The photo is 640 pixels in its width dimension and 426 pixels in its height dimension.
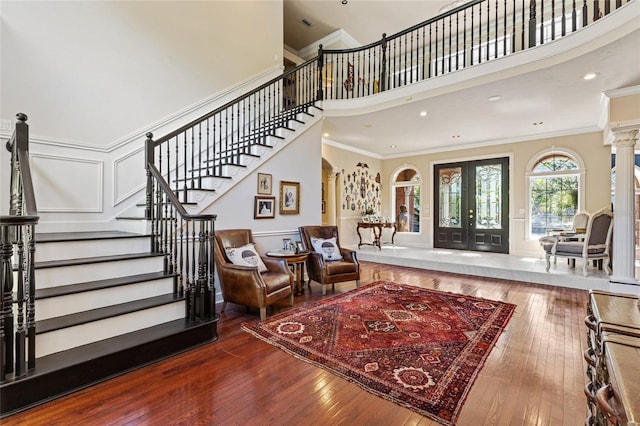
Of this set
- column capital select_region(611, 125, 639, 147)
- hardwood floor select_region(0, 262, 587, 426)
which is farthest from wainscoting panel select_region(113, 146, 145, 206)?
column capital select_region(611, 125, 639, 147)

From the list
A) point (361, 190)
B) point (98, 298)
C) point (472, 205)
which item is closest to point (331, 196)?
point (361, 190)

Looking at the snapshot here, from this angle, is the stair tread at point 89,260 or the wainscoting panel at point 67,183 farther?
the wainscoting panel at point 67,183

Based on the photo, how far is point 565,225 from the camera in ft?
21.2

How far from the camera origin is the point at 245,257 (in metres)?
3.65

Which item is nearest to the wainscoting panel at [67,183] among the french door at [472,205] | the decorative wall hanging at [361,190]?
the decorative wall hanging at [361,190]

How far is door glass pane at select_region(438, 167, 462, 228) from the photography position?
798cm

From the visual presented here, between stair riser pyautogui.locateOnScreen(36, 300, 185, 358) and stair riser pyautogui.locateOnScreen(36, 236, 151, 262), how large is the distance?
33.5 inches

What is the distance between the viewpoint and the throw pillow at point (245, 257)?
361 centimetres

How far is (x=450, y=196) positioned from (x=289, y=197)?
522 centimetres

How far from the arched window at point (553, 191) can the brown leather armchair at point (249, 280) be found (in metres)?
6.08

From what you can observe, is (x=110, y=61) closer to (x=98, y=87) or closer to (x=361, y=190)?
(x=98, y=87)

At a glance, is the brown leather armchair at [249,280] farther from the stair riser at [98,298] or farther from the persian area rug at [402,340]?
the stair riser at [98,298]

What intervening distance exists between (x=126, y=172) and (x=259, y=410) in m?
3.64

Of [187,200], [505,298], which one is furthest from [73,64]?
[505,298]
